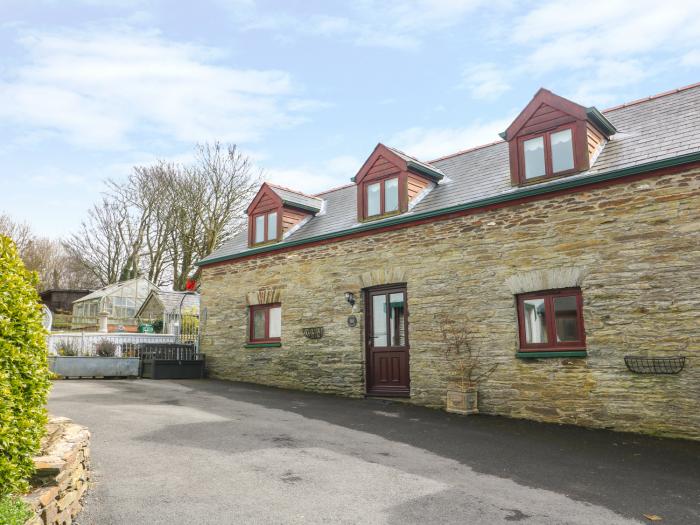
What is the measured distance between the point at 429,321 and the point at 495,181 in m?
3.49

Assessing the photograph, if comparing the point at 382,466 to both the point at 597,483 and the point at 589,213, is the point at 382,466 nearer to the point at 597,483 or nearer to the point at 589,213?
the point at 597,483

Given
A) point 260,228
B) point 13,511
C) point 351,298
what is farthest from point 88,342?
point 13,511

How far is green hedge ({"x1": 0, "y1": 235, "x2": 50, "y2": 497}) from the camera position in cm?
409

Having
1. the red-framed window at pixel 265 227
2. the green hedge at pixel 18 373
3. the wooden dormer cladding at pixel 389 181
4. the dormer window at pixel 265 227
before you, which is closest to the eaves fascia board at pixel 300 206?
the red-framed window at pixel 265 227

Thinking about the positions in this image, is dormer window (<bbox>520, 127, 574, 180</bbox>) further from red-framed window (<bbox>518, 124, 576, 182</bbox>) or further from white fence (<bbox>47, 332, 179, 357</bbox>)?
white fence (<bbox>47, 332, 179, 357</bbox>)

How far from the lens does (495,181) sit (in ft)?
39.0

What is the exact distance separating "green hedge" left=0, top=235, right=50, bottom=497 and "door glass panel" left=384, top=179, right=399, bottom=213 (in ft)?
30.7

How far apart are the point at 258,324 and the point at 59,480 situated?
36.8 feet

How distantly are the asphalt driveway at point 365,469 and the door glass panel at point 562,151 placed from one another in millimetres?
5100

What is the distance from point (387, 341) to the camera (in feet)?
42.2

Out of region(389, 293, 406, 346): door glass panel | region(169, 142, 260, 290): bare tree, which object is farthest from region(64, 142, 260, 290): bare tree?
region(389, 293, 406, 346): door glass panel

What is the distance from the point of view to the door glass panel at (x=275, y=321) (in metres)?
15.2

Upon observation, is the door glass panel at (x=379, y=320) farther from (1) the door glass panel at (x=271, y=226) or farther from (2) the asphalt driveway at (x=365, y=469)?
(1) the door glass panel at (x=271, y=226)

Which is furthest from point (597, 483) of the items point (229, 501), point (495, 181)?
point (495, 181)
